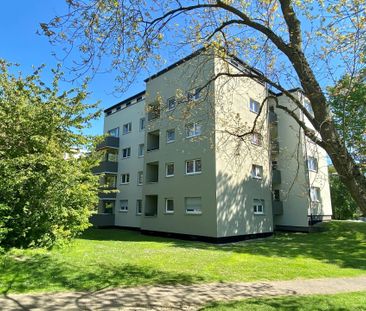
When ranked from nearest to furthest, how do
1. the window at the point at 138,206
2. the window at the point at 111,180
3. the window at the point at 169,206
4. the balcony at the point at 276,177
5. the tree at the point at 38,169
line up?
the tree at the point at 38,169, the window at the point at 169,206, the balcony at the point at 276,177, the window at the point at 138,206, the window at the point at 111,180

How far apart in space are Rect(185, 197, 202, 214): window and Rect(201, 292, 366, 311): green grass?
44.0ft

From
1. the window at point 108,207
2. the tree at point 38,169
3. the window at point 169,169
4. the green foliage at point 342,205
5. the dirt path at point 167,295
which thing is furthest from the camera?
the green foliage at point 342,205

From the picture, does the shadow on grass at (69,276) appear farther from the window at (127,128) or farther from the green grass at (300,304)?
the window at (127,128)

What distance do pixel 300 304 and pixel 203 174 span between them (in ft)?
46.6

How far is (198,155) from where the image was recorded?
21.7m

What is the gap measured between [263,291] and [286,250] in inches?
351

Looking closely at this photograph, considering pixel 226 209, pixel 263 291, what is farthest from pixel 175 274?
pixel 226 209

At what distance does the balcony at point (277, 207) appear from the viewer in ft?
85.1

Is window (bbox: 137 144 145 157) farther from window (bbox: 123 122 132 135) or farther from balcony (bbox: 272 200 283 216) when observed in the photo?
balcony (bbox: 272 200 283 216)

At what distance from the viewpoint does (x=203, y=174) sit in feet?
68.6

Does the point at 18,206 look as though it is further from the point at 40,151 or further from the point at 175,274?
the point at 175,274

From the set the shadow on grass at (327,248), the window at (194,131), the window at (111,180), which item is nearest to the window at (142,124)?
the window at (111,180)

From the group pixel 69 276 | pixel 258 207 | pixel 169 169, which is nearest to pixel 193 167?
pixel 169 169

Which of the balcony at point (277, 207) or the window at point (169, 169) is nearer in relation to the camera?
the window at point (169, 169)
